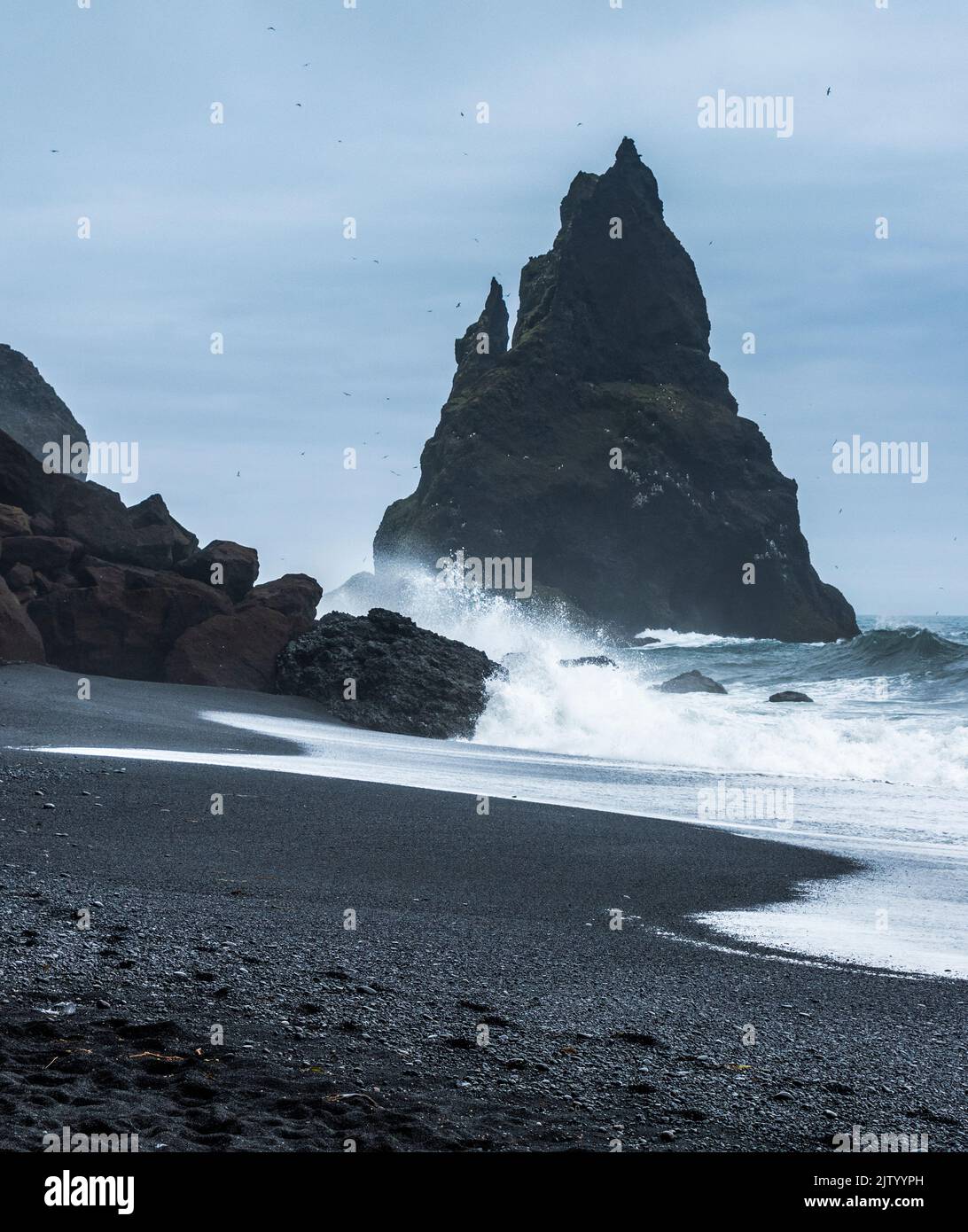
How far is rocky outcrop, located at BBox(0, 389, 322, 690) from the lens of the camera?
799 inches

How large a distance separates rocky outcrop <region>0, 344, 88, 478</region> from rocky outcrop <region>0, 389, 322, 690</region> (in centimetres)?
4006

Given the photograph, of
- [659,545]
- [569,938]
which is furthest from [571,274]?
[569,938]

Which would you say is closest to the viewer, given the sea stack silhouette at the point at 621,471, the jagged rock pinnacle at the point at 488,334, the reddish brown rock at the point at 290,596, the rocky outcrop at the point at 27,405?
the reddish brown rock at the point at 290,596

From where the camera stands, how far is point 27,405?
6312cm

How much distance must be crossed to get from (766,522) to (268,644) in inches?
3296

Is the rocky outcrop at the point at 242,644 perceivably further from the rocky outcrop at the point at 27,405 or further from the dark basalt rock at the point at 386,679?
the rocky outcrop at the point at 27,405

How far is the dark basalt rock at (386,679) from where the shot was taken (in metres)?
20.8

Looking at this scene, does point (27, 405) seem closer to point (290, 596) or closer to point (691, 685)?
point (691, 685)

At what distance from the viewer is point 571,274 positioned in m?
107

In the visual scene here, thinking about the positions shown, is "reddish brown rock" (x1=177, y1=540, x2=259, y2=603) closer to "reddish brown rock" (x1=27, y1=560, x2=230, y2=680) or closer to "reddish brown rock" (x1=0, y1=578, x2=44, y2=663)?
"reddish brown rock" (x1=27, y1=560, x2=230, y2=680)

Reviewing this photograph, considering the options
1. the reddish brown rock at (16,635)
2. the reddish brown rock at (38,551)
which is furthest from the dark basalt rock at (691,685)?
the reddish brown rock at (16,635)

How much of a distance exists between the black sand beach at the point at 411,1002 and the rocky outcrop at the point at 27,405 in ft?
188

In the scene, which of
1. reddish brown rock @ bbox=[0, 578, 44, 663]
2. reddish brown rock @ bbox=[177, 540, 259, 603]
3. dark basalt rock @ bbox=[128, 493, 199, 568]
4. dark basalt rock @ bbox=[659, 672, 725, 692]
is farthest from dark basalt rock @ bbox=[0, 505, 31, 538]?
dark basalt rock @ bbox=[659, 672, 725, 692]

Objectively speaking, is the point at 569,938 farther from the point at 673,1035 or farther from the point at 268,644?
the point at 268,644
